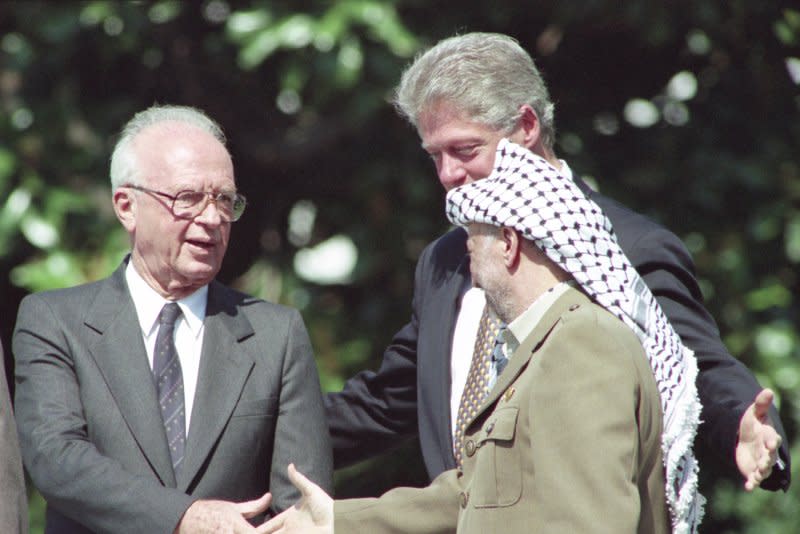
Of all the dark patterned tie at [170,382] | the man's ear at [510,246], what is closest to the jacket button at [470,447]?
the man's ear at [510,246]

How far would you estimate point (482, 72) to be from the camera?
4.41 meters

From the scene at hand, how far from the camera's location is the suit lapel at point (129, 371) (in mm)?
3887

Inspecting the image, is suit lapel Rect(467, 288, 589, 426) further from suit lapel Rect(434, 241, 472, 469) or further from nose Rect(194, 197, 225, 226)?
nose Rect(194, 197, 225, 226)

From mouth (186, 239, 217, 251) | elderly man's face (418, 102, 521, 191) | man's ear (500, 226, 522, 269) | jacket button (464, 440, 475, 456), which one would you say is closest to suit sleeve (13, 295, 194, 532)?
mouth (186, 239, 217, 251)

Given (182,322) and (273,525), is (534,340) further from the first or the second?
(182,322)

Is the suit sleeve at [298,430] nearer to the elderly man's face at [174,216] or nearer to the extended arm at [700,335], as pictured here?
the elderly man's face at [174,216]

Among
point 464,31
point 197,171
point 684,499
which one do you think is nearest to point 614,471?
point 684,499

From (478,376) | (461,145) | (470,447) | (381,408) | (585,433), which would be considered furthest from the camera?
(381,408)

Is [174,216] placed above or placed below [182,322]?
above

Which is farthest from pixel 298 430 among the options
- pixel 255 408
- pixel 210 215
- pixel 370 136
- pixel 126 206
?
pixel 370 136

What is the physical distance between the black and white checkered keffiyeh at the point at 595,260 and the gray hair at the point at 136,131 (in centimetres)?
93

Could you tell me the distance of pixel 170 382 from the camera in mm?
3992

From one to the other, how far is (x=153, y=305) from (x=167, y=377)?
211 millimetres

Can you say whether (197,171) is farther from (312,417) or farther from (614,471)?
(614,471)
